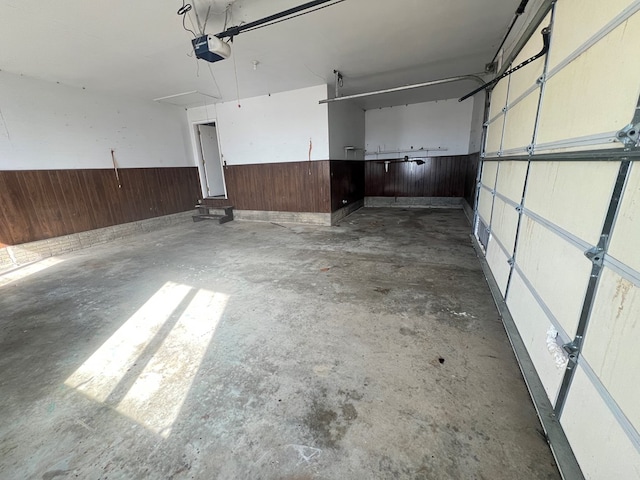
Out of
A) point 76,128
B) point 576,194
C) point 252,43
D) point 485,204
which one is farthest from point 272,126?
point 576,194

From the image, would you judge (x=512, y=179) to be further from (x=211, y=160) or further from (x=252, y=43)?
(x=211, y=160)

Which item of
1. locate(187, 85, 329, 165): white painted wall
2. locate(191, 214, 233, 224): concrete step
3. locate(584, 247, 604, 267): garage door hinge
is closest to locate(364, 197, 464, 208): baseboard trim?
locate(187, 85, 329, 165): white painted wall

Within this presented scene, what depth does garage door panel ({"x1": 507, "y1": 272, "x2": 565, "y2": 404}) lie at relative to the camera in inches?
58.1

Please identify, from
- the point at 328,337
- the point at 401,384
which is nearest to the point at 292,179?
the point at 328,337

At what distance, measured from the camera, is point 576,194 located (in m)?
1.41

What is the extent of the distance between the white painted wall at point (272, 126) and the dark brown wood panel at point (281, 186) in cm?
21

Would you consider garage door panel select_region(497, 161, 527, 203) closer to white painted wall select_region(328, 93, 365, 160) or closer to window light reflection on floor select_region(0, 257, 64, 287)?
white painted wall select_region(328, 93, 365, 160)

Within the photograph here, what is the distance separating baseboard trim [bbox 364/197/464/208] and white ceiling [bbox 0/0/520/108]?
378 centimetres

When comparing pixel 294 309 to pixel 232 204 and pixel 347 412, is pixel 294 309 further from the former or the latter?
pixel 232 204

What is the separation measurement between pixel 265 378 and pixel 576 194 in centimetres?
221

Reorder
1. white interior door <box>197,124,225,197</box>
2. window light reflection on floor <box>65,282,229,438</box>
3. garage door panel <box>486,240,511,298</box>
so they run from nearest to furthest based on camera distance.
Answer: window light reflection on floor <box>65,282,229,438</box> < garage door panel <box>486,240,511,298</box> < white interior door <box>197,124,225,197</box>

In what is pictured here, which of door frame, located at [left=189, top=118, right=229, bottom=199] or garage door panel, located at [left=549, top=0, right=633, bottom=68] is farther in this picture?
door frame, located at [left=189, top=118, right=229, bottom=199]

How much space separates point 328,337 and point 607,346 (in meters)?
1.65

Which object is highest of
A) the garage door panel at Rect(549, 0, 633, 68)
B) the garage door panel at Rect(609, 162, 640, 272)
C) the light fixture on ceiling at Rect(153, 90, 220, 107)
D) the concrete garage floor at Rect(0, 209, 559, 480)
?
the light fixture on ceiling at Rect(153, 90, 220, 107)
